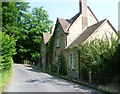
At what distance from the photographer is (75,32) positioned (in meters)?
33.7

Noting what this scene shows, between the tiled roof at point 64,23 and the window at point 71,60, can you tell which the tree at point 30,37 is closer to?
the tiled roof at point 64,23

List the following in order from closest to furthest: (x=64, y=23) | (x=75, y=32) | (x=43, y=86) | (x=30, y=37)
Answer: (x=43, y=86) < (x=75, y=32) < (x=64, y=23) < (x=30, y=37)

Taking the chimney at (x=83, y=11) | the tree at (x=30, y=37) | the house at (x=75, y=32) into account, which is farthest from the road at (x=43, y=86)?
the tree at (x=30, y=37)

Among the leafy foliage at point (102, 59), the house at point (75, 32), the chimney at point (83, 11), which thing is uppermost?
the chimney at point (83, 11)

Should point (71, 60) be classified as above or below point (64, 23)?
below

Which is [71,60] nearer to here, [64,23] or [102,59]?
[64,23]

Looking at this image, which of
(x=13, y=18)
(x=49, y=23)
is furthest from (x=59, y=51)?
(x=49, y=23)

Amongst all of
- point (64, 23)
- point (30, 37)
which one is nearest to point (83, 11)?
point (64, 23)

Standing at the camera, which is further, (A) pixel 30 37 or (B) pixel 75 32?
(A) pixel 30 37

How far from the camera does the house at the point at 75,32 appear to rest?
94.7 ft

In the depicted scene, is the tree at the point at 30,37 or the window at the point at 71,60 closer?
the window at the point at 71,60

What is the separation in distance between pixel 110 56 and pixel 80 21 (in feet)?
54.5

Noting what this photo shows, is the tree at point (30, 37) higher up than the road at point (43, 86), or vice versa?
the tree at point (30, 37)

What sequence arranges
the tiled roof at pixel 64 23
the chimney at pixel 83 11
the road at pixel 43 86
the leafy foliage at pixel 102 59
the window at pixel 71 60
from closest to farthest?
1. the road at pixel 43 86
2. the leafy foliage at pixel 102 59
3. the window at pixel 71 60
4. the tiled roof at pixel 64 23
5. the chimney at pixel 83 11
